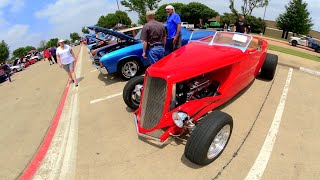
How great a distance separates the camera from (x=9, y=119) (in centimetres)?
643

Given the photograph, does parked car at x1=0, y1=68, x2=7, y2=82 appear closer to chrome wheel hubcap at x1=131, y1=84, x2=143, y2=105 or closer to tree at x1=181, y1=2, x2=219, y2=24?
chrome wheel hubcap at x1=131, y1=84, x2=143, y2=105

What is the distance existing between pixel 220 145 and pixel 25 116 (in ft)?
16.5

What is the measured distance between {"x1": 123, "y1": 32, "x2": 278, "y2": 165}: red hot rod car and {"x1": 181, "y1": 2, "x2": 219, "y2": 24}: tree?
69.6 m

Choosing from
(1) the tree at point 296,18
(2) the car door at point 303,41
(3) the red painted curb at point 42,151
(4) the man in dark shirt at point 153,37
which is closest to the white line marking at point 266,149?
(4) the man in dark shirt at point 153,37

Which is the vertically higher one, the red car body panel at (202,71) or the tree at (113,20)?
the red car body panel at (202,71)

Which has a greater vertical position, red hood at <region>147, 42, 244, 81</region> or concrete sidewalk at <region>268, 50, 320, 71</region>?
red hood at <region>147, 42, 244, 81</region>

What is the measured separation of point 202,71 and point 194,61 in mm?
250

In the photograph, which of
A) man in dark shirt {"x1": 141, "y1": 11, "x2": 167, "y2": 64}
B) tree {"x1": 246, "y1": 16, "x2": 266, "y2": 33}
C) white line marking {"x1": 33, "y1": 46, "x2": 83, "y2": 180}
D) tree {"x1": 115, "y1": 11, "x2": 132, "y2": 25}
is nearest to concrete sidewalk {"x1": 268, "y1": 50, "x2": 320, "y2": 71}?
man in dark shirt {"x1": 141, "y1": 11, "x2": 167, "y2": 64}

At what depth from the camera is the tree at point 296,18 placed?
41.6 meters

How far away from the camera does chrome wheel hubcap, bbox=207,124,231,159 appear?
383 centimetres

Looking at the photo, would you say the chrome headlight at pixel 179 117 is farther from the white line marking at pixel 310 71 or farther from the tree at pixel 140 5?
the tree at pixel 140 5

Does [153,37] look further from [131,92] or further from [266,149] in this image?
[266,149]

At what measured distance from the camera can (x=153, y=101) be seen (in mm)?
4211

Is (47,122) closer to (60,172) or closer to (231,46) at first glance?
(60,172)
